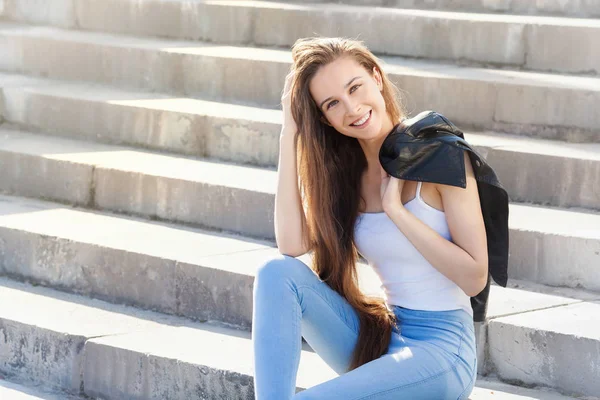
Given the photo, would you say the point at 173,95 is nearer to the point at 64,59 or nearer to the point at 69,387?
the point at 64,59

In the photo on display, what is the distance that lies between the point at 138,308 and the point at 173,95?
5.80 ft

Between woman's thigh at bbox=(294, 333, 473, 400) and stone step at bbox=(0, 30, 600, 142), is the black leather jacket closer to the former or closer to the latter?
woman's thigh at bbox=(294, 333, 473, 400)

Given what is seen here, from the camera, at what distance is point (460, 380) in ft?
9.83

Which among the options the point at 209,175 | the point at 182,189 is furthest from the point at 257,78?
the point at 182,189

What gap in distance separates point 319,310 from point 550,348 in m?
0.83

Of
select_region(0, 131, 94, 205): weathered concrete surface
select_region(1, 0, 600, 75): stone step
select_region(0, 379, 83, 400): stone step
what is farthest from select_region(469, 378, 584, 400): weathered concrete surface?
select_region(0, 131, 94, 205): weathered concrete surface

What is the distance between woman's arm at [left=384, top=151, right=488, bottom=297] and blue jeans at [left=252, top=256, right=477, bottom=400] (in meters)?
0.15

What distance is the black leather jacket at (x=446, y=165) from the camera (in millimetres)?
3000

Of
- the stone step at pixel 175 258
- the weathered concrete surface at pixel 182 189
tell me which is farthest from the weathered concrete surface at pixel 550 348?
the weathered concrete surface at pixel 182 189

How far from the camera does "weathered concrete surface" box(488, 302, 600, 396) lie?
11.1 feet

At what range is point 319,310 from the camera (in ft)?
10.2

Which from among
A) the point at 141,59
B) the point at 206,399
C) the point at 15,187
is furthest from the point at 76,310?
the point at 141,59

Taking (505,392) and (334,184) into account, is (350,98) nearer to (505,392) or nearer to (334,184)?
(334,184)

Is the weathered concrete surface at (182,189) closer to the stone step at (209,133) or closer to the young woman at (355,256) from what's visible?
the stone step at (209,133)
